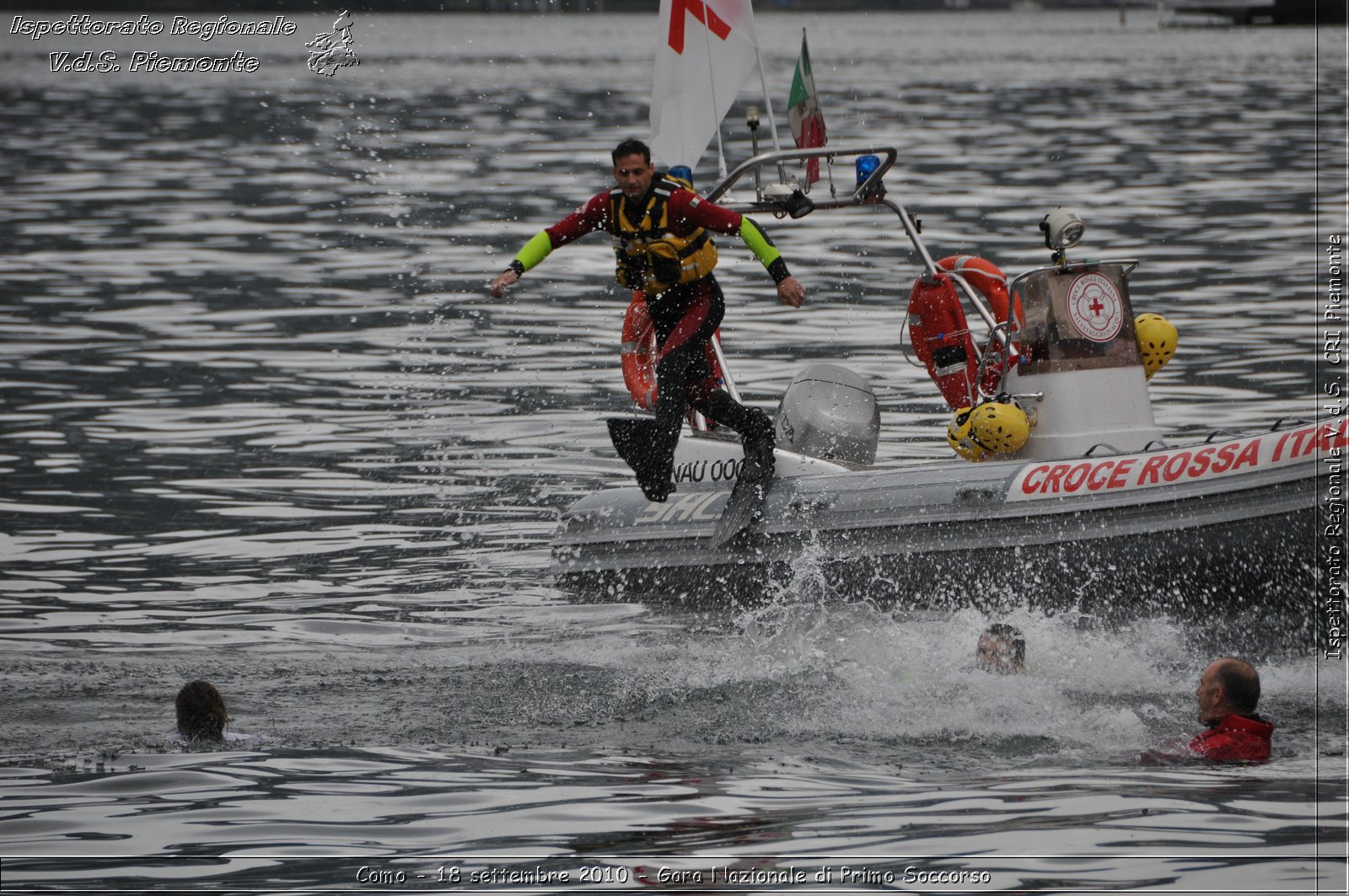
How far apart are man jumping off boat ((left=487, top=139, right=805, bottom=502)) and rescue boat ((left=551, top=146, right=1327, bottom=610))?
0.45 m

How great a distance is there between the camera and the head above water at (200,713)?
7.68 meters

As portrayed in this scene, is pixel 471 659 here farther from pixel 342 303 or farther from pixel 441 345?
pixel 342 303

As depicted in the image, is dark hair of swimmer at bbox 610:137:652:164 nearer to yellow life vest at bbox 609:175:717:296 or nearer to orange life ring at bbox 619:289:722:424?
yellow life vest at bbox 609:175:717:296

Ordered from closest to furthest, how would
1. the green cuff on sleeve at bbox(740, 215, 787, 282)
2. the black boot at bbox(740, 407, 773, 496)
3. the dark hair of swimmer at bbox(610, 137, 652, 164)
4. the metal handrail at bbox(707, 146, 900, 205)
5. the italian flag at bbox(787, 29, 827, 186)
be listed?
the green cuff on sleeve at bbox(740, 215, 787, 282), the dark hair of swimmer at bbox(610, 137, 652, 164), the black boot at bbox(740, 407, 773, 496), the metal handrail at bbox(707, 146, 900, 205), the italian flag at bbox(787, 29, 827, 186)

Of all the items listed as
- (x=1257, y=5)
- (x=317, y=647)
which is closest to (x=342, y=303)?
(x=317, y=647)

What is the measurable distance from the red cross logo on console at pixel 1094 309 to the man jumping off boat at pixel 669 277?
154 cm

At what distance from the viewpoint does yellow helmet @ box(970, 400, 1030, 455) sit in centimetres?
949

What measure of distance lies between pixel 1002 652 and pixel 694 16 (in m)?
5.38

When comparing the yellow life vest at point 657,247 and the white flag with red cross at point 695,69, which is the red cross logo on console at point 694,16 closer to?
the white flag with red cross at point 695,69

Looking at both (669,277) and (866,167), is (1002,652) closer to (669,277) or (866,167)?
(669,277)

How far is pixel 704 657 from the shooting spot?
29.4 feet

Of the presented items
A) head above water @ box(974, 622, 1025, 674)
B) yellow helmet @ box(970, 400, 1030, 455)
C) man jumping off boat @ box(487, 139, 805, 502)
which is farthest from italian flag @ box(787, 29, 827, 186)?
head above water @ box(974, 622, 1025, 674)

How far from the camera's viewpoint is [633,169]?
372 inches

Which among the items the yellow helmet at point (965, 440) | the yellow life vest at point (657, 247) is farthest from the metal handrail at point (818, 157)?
the yellow helmet at point (965, 440)
